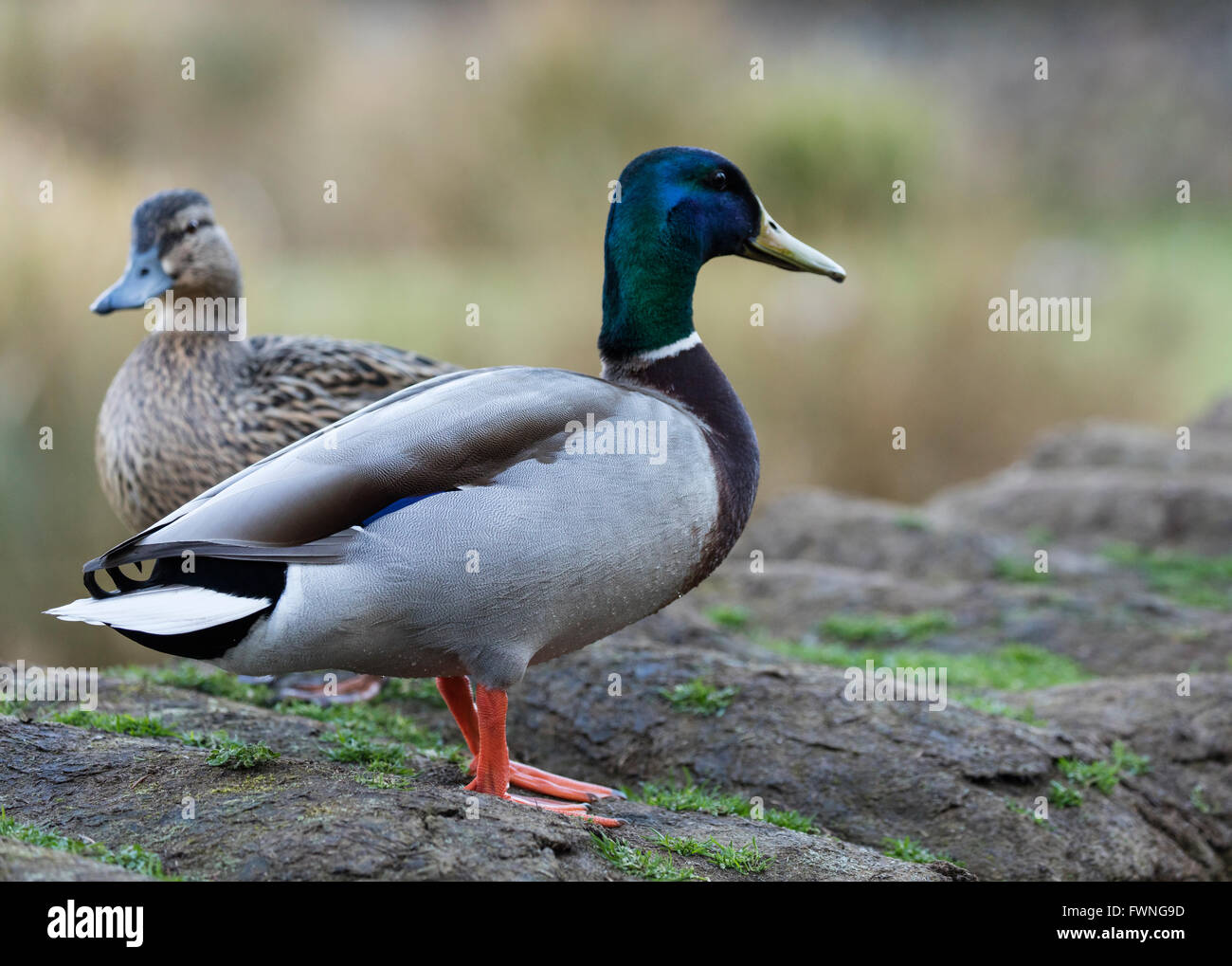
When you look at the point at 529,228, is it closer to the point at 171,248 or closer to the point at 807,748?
the point at 171,248

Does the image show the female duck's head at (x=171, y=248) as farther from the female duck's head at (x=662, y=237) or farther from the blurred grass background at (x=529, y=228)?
the blurred grass background at (x=529, y=228)

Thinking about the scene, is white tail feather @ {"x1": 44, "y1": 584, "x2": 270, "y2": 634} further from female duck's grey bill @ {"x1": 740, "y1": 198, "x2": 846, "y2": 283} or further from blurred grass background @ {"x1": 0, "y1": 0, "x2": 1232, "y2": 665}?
blurred grass background @ {"x1": 0, "y1": 0, "x2": 1232, "y2": 665}

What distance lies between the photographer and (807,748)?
4.22m

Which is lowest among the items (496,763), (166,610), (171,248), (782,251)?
(496,763)

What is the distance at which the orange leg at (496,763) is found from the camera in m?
3.24

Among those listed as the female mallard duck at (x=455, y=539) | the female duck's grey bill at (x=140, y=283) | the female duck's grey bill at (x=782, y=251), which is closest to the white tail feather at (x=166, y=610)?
the female mallard duck at (x=455, y=539)

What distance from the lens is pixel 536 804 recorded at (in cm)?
324

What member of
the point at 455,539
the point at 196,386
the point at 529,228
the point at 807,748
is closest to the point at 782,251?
the point at 455,539

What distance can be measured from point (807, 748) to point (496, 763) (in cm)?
131

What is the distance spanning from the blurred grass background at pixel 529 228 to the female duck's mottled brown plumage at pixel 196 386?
219 centimetres

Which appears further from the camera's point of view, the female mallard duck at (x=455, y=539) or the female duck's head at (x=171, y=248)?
the female duck's head at (x=171, y=248)

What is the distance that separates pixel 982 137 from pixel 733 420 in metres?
14.0
